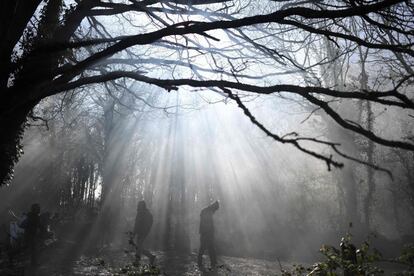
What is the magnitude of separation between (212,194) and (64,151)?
12.8m

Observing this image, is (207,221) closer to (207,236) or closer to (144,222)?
(207,236)

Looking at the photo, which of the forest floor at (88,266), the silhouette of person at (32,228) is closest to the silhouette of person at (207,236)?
the forest floor at (88,266)

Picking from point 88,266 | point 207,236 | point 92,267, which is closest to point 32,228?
point 88,266

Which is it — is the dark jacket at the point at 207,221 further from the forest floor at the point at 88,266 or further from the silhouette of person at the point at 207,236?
the forest floor at the point at 88,266

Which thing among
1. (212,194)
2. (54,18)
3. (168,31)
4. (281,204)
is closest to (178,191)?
(212,194)

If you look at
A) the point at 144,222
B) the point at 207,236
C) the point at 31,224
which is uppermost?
the point at 144,222

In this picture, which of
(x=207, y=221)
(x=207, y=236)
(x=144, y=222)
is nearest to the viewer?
(x=207, y=236)

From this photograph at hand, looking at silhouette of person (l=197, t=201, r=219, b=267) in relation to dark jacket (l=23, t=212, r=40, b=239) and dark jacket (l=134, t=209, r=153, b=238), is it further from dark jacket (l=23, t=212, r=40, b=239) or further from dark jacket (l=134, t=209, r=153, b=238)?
dark jacket (l=23, t=212, r=40, b=239)

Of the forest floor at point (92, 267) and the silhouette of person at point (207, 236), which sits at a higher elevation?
the silhouette of person at point (207, 236)

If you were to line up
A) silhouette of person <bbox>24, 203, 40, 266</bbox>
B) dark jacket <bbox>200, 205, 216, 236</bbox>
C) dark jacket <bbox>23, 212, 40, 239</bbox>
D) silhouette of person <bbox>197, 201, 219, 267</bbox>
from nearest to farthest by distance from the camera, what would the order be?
1. silhouette of person <bbox>24, 203, 40, 266</bbox>
2. dark jacket <bbox>23, 212, 40, 239</bbox>
3. silhouette of person <bbox>197, 201, 219, 267</bbox>
4. dark jacket <bbox>200, 205, 216, 236</bbox>

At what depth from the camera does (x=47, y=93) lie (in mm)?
3531

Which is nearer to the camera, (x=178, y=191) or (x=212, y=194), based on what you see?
(x=178, y=191)

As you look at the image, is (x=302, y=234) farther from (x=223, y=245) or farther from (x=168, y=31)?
(x=168, y=31)

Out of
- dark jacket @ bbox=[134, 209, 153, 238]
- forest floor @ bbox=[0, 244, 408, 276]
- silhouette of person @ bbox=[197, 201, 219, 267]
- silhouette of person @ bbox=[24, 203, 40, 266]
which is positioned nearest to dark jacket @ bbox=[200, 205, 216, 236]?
silhouette of person @ bbox=[197, 201, 219, 267]
